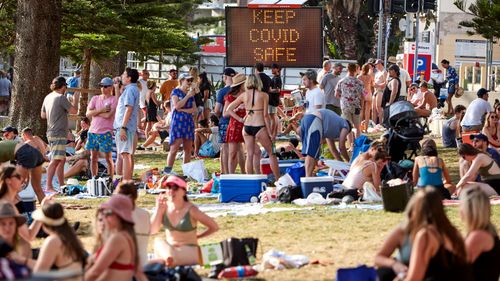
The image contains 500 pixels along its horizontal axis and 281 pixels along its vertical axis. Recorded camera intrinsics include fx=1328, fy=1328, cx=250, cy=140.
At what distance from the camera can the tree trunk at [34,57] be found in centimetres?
2439

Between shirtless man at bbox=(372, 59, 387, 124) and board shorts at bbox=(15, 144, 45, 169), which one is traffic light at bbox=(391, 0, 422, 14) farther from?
board shorts at bbox=(15, 144, 45, 169)

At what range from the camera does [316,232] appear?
1366 centimetres

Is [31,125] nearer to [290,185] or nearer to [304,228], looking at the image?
[290,185]

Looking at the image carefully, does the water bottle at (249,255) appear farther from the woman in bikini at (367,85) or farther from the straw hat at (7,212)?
the woman in bikini at (367,85)

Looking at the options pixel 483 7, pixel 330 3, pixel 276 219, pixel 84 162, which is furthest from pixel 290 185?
pixel 330 3

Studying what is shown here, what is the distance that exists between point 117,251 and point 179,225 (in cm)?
213

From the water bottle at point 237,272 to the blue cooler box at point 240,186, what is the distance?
5544mm

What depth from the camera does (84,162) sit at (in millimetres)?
20234

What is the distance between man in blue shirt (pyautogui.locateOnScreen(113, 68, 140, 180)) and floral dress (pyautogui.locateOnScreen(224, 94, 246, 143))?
4.43ft

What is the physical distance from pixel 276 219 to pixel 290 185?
1.98 metres

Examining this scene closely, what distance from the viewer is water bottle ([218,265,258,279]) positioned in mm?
11086

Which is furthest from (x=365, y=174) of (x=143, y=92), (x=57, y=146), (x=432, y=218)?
(x=143, y=92)

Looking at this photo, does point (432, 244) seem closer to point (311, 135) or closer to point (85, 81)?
point (311, 135)

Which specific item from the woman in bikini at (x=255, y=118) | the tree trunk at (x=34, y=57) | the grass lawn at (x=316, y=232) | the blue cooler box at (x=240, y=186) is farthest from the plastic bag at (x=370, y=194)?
the tree trunk at (x=34, y=57)
